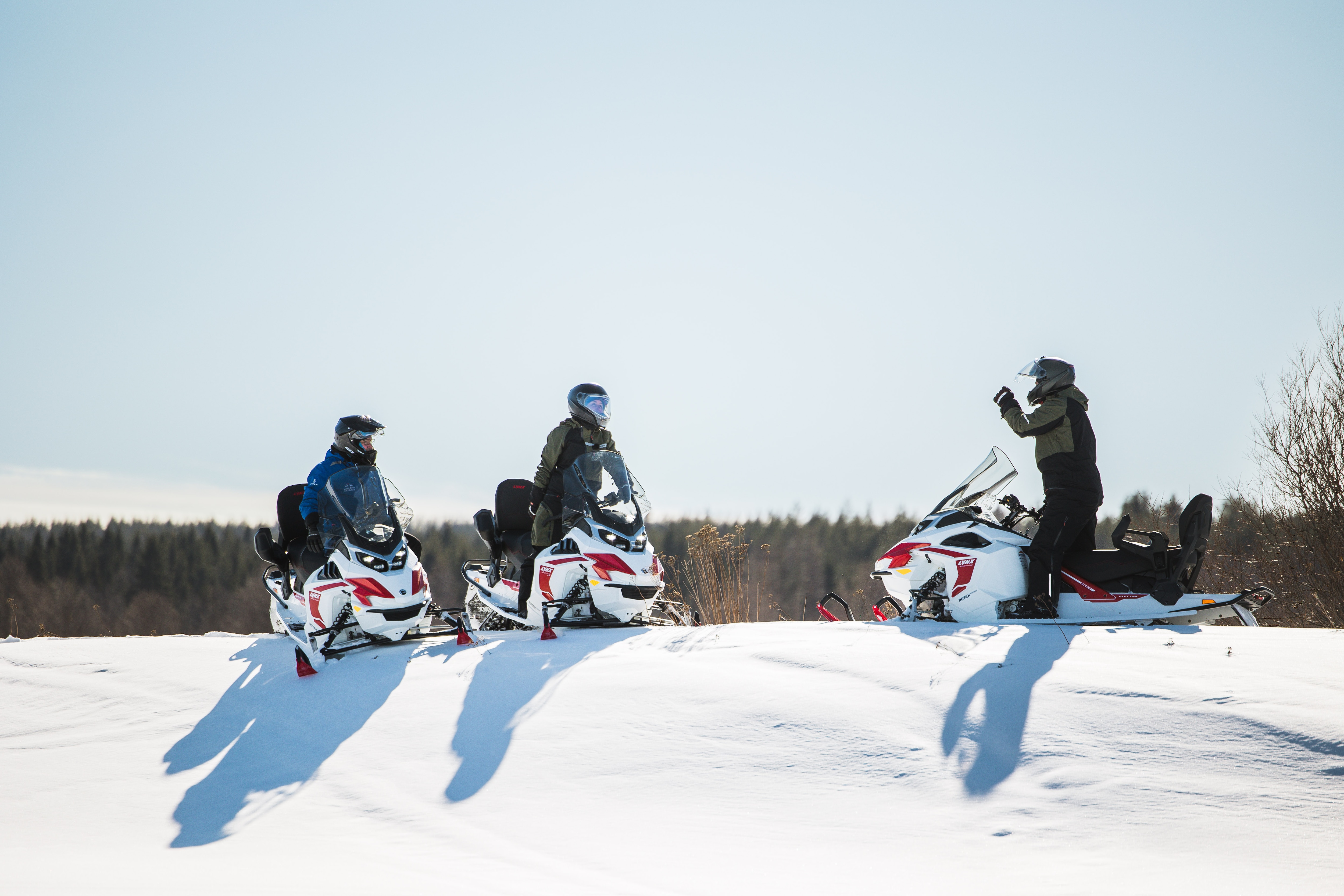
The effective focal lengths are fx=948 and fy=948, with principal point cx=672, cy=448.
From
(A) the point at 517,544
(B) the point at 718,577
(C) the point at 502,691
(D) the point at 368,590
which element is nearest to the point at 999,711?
(C) the point at 502,691

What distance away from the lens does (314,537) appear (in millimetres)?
7879

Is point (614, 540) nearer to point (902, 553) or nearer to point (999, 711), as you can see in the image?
point (902, 553)

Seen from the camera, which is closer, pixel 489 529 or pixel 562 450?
pixel 562 450

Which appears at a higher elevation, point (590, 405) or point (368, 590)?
point (590, 405)

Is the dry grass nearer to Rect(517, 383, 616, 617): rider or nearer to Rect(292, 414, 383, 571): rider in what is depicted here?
Rect(517, 383, 616, 617): rider

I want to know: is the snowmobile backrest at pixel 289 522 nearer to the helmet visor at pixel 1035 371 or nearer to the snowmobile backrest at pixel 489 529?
the snowmobile backrest at pixel 489 529

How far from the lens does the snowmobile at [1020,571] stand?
6.99 metres

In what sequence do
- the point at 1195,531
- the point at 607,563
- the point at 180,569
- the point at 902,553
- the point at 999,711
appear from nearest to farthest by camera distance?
the point at 999,711, the point at 1195,531, the point at 902,553, the point at 607,563, the point at 180,569

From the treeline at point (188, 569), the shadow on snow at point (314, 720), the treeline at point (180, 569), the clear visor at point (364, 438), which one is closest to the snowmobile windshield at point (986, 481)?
the shadow on snow at point (314, 720)

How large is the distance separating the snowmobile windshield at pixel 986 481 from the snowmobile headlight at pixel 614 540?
262 cm

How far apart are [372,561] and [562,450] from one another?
1935 millimetres

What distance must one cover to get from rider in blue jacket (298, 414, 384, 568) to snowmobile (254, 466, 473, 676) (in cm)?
13

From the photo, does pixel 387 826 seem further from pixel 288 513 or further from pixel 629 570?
pixel 288 513

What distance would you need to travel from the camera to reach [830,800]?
3.89 metres
